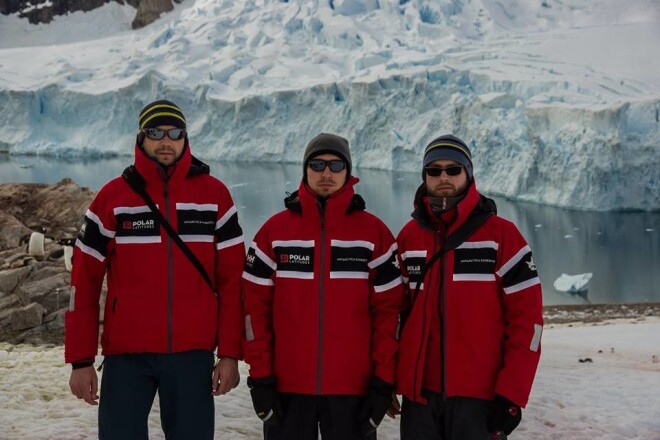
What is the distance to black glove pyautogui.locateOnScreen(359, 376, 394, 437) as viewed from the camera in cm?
202

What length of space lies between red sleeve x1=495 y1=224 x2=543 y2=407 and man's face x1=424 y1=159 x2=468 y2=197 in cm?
20

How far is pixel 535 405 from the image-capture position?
3.44 m

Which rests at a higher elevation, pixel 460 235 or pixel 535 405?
pixel 460 235

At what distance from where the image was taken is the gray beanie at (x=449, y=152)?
6.97ft

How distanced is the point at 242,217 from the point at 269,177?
7.12m

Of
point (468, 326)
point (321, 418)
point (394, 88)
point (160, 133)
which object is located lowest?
point (321, 418)

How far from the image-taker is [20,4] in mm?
48938

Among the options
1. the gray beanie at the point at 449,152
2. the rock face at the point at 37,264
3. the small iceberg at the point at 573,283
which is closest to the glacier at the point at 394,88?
the small iceberg at the point at 573,283

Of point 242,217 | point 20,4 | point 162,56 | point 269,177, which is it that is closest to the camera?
point 242,217

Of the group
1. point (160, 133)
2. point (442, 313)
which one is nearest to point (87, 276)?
point (160, 133)

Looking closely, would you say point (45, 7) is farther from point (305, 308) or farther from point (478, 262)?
point (478, 262)

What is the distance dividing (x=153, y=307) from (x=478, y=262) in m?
1.00

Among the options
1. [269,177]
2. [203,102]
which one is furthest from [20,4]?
[269,177]

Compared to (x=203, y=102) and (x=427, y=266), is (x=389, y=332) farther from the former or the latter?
(x=203, y=102)
